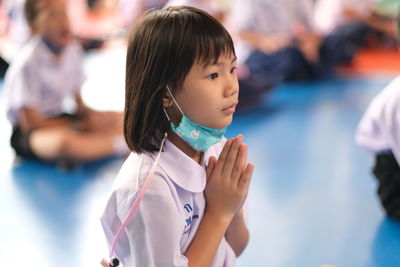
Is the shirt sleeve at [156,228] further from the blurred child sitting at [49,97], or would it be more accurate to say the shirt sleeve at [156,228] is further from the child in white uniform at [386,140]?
the blurred child sitting at [49,97]

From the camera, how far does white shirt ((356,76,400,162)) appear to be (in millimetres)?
Result: 1852

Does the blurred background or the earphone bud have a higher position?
the earphone bud

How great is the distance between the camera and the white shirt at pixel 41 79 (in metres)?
2.57

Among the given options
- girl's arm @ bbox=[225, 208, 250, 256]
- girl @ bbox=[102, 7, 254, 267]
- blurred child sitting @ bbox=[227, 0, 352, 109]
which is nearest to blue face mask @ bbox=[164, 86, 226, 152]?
girl @ bbox=[102, 7, 254, 267]

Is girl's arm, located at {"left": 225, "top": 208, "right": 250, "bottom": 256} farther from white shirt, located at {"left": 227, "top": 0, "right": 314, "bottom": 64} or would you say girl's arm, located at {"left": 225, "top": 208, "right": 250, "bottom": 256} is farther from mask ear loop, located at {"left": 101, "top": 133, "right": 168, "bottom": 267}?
white shirt, located at {"left": 227, "top": 0, "right": 314, "bottom": 64}

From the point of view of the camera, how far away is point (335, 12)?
16.8ft

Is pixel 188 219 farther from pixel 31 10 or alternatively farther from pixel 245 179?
pixel 31 10

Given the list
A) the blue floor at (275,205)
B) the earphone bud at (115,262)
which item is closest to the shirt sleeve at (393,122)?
the blue floor at (275,205)

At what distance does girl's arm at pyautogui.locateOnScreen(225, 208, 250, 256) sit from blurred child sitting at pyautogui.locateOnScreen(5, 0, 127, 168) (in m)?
1.37

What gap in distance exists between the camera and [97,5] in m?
8.44

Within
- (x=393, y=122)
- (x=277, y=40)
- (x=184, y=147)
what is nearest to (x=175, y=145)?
(x=184, y=147)

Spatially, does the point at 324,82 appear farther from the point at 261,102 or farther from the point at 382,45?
the point at 382,45

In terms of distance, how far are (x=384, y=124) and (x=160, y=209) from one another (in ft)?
3.69

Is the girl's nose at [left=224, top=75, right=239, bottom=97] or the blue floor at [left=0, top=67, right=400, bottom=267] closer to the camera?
the girl's nose at [left=224, top=75, right=239, bottom=97]
